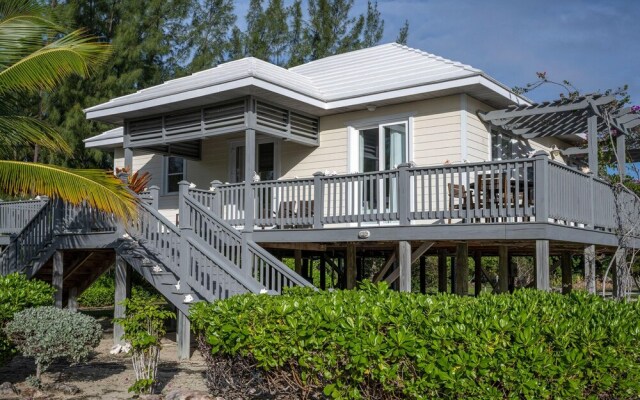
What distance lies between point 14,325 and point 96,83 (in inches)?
829

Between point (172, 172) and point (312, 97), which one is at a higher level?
point (312, 97)

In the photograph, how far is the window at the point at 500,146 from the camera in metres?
15.4

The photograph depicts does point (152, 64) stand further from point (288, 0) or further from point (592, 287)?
point (592, 287)

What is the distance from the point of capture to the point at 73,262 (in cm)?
1619

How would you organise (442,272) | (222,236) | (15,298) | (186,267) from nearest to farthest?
(15,298) → (186,267) → (222,236) → (442,272)

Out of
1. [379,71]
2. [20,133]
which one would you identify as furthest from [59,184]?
[379,71]

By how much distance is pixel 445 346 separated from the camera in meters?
6.79

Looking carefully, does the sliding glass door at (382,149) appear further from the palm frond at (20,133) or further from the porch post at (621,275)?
the palm frond at (20,133)

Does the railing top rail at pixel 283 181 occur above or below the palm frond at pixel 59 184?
above

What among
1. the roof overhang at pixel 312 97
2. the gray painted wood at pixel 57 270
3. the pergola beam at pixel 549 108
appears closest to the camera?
the pergola beam at pixel 549 108

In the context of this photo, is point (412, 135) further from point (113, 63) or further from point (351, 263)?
point (113, 63)

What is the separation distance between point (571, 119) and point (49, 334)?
11.0 m

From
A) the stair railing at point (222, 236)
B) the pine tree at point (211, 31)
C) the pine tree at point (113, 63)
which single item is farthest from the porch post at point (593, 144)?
the pine tree at point (211, 31)

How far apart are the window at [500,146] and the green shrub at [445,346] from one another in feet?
25.5
